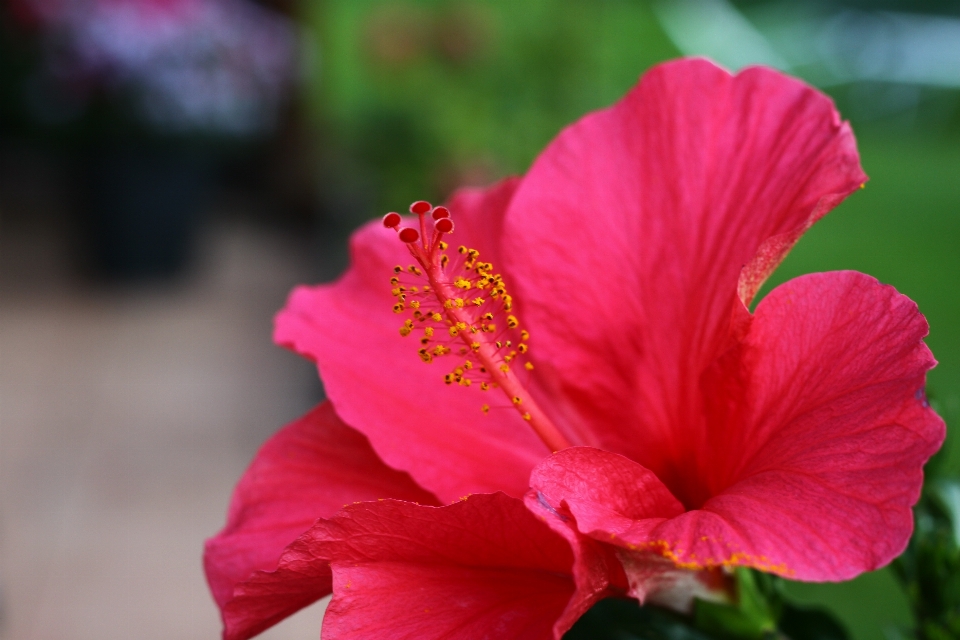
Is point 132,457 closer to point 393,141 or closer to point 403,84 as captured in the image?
point 393,141

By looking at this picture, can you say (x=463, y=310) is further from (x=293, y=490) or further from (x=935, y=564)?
(x=935, y=564)

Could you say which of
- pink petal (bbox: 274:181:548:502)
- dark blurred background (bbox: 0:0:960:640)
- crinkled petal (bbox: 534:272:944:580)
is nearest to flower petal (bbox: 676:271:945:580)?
crinkled petal (bbox: 534:272:944:580)

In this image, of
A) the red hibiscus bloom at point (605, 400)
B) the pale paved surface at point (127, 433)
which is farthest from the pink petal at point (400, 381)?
the pale paved surface at point (127, 433)

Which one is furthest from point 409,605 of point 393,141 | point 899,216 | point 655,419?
point 899,216

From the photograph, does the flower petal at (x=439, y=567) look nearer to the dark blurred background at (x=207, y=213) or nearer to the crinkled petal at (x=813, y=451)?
the crinkled petal at (x=813, y=451)

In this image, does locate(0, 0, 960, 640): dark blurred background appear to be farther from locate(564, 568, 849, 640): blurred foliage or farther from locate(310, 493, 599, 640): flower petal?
locate(310, 493, 599, 640): flower petal
